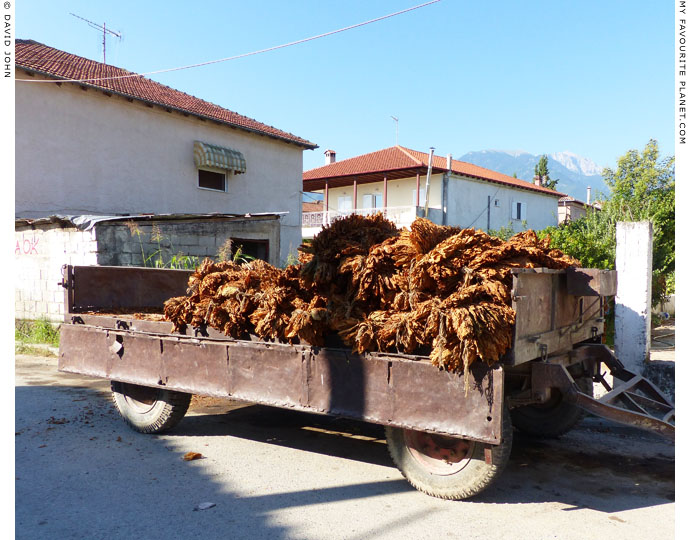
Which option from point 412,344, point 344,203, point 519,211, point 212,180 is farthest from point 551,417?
point 519,211

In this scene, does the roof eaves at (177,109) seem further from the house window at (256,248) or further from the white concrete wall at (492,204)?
the white concrete wall at (492,204)

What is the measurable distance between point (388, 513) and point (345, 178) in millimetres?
28898

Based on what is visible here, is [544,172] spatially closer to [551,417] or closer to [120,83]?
[120,83]

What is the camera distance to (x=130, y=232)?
10625 millimetres

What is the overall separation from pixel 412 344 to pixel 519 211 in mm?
33762

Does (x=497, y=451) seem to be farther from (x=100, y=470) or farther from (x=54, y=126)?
(x=54, y=126)

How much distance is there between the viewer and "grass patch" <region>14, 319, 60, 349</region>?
1074 centimetres

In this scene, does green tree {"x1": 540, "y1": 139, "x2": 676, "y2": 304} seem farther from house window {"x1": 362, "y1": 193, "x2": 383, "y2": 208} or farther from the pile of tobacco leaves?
house window {"x1": 362, "y1": 193, "x2": 383, "y2": 208}

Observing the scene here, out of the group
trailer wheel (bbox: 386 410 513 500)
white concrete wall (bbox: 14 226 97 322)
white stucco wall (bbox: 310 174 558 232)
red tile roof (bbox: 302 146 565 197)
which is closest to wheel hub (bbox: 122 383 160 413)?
trailer wheel (bbox: 386 410 513 500)

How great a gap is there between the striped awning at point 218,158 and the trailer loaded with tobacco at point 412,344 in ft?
40.0

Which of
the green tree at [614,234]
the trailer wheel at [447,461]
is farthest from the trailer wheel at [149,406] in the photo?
the green tree at [614,234]

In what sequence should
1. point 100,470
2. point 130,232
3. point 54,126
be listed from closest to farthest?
point 100,470, point 130,232, point 54,126

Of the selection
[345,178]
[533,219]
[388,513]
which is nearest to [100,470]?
[388,513]

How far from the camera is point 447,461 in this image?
3.79m
